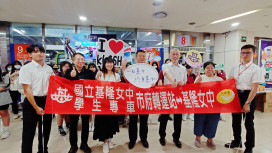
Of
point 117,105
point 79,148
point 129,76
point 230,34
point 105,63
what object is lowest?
point 79,148

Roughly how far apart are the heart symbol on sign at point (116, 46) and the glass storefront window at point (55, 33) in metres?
3.98

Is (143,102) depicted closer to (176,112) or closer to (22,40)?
(176,112)

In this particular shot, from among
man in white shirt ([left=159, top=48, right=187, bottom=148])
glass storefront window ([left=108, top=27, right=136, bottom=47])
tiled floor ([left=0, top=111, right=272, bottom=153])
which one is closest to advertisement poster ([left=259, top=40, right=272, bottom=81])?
tiled floor ([left=0, top=111, right=272, bottom=153])

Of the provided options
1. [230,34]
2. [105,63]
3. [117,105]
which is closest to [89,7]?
[105,63]

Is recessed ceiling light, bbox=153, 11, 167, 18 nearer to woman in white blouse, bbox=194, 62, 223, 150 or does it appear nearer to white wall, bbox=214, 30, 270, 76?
woman in white blouse, bbox=194, 62, 223, 150

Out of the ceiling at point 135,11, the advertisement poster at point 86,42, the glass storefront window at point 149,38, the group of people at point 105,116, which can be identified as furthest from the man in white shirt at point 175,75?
the glass storefront window at point 149,38

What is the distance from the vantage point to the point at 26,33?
504cm

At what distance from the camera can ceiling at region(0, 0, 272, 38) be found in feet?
10.7

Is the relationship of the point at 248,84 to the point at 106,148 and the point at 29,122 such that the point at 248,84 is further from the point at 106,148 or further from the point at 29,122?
the point at 29,122

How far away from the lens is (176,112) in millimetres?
1968

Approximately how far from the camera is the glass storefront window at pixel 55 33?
5098 mm

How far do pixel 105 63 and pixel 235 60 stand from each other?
19.6ft

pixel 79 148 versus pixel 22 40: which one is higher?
pixel 22 40

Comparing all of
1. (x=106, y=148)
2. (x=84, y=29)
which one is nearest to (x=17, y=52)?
(x=84, y=29)
